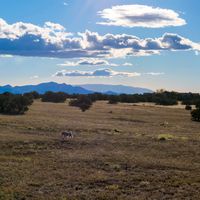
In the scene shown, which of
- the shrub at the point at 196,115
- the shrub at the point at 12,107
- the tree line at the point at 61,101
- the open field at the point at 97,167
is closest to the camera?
the open field at the point at 97,167

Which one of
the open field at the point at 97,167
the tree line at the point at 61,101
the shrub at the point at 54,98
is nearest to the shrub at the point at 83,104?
the tree line at the point at 61,101

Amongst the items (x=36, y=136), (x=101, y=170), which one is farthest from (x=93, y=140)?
(x=101, y=170)

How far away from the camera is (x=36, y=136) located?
35312 mm

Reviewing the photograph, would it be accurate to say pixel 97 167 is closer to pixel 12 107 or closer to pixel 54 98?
pixel 12 107

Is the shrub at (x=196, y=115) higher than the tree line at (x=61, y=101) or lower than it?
lower

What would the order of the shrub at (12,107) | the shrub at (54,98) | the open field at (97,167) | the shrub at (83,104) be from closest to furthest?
the open field at (97,167), the shrub at (12,107), the shrub at (83,104), the shrub at (54,98)

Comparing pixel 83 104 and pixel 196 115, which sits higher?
pixel 83 104

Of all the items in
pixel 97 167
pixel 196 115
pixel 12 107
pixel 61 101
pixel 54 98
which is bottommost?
pixel 97 167

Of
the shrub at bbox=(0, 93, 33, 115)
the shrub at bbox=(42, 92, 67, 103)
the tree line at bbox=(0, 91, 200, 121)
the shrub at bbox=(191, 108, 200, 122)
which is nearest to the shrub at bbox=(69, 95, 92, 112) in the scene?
the tree line at bbox=(0, 91, 200, 121)

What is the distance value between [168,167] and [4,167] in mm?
8119

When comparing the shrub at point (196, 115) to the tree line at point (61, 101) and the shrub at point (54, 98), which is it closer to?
the tree line at point (61, 101)

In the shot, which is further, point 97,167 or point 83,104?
point 83,104

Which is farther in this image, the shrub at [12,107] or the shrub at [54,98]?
the shrub at [54,98]

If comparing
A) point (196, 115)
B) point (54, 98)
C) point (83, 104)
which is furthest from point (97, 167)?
point (54, 98)
